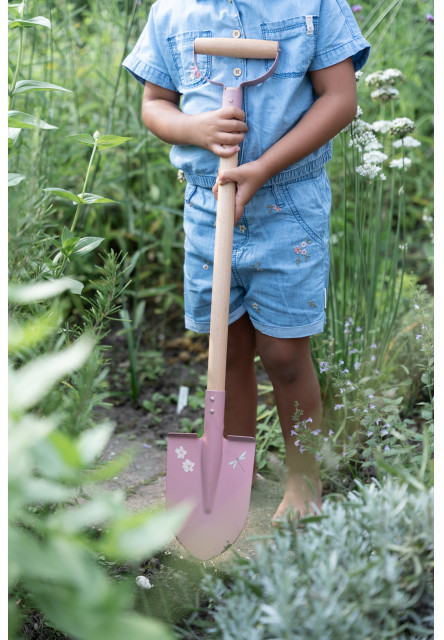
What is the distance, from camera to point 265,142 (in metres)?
1.47

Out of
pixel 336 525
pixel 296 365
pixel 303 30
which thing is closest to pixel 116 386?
pixel 296 365

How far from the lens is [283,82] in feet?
4.71

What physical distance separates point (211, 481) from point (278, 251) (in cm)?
54

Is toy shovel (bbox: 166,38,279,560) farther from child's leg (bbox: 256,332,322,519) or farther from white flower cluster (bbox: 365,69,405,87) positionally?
white flower cluster (bbox: 365,69,405,87)

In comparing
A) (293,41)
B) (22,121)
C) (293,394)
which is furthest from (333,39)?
(293,394)

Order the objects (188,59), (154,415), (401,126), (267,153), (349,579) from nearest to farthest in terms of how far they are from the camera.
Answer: (349,579)
(267,153)
(188,59)
(401,126)
(154,415)

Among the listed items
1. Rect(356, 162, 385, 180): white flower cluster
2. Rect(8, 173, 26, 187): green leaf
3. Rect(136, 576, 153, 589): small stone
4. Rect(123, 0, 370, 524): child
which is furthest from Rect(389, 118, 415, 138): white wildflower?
Rect(136, 576, 153, 589): small stone

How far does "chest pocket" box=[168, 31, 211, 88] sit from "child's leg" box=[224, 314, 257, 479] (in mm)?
588

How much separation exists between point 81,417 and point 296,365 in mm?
830

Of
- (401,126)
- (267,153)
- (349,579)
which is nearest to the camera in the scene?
(349,579)

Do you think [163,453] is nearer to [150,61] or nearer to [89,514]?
[150,61]

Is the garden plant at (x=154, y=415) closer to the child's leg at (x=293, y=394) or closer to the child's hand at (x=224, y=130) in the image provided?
the child's leg at (x=293, y=394)

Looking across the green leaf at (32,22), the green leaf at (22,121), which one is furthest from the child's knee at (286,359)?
the green leaf at (32,22)

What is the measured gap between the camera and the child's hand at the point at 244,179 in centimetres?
138
